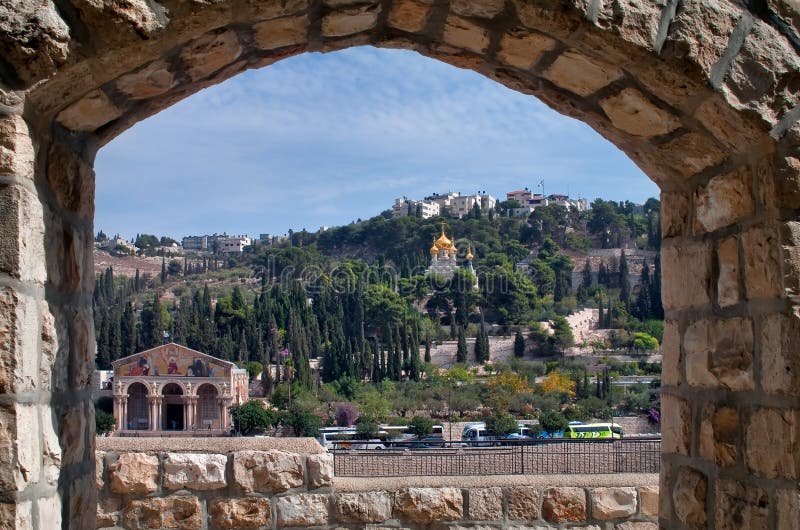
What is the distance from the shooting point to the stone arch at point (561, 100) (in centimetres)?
182

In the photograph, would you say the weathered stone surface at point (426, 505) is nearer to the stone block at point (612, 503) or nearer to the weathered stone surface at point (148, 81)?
the stone block at point (612, 503)

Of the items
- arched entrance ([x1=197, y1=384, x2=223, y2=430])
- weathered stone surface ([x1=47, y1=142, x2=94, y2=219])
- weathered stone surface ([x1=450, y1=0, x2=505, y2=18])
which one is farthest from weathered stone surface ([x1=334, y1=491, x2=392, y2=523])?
arched entrance ([x1=197, y1=384, x2=223, y2=430])

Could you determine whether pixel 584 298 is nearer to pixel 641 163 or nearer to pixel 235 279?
pixel 235 279

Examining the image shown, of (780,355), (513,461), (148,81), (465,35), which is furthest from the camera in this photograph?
(513,461)

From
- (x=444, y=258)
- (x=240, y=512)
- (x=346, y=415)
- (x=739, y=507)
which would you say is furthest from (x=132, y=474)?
(x=444, y=258)

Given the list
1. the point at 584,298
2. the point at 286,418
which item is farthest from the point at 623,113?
the point at 584,298

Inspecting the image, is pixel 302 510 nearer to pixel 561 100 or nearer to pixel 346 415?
pixel 561 100

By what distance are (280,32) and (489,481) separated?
2021mm

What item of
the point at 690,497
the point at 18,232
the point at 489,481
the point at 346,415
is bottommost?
the point at 346,415

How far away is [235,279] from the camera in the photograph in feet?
350

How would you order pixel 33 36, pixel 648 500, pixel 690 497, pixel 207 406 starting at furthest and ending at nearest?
pixel 207 406
pixel 648 500
pixel 690 497
pixel 33 36

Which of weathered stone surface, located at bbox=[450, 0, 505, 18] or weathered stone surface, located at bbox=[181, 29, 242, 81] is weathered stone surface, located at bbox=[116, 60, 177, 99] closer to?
weathered stone surface, located at bbox=[181, 29, 242, 81]

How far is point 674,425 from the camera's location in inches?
99.0

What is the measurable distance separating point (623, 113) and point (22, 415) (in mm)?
1689
